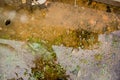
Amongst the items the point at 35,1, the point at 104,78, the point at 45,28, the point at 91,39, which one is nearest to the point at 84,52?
the point at 91,39

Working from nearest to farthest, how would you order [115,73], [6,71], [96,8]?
[6,71] → [115,73] → [96,8]

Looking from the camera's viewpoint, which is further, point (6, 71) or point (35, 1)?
point (35, 1)

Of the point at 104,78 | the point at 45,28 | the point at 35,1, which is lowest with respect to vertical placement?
the point at 104,78

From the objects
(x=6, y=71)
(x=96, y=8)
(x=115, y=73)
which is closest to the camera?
(x=6, y=71)

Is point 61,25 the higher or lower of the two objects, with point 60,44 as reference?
higher

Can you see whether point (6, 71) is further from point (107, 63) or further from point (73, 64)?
point (107, 63)

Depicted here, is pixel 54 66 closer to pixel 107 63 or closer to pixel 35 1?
pixel 107 63

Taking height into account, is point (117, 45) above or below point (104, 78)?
above

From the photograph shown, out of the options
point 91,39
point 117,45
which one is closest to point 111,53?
point 117,45

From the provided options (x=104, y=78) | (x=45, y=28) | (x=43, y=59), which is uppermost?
(x=45, y=28)
